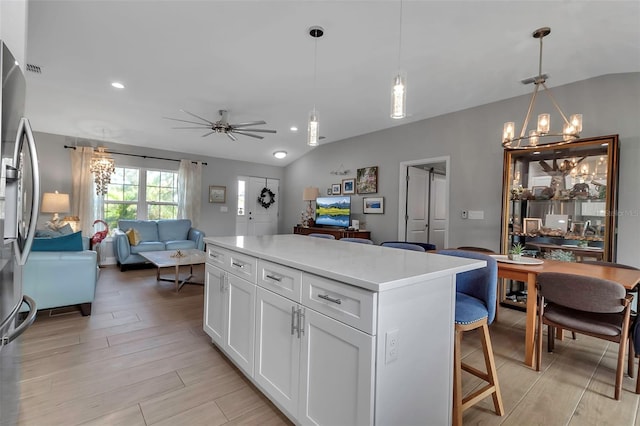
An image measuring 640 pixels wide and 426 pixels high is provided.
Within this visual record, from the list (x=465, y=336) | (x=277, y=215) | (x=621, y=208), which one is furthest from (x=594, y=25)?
(x=277, y=215)

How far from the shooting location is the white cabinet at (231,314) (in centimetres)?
186

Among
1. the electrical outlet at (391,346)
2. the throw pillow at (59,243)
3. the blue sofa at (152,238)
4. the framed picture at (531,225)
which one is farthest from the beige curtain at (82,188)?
the framed picture at (531,225)

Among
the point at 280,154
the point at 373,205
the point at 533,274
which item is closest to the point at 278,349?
the point at 533,274

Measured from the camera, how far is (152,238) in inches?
224

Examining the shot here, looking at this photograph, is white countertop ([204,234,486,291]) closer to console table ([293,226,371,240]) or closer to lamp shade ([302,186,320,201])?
console table ([293,226,371,240])

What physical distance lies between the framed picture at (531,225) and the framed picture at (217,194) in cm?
595

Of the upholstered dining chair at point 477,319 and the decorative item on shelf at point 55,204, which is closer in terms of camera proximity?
the upholstered dining chair at point 477,319

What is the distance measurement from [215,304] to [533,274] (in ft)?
8.30

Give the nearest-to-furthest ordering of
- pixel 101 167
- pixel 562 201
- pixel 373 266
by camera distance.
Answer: pixel 373 266, pixel 562 201, pixel 101 167

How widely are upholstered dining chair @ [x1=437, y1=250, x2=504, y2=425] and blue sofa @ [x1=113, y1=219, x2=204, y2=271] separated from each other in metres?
4.23

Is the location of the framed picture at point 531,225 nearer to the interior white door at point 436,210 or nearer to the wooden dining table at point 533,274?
the wooden dining table at point 533,274

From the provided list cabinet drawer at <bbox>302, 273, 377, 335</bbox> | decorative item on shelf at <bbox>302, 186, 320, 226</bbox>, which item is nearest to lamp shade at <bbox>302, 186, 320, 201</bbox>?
decorative item on shelf at <bbox>302, 186, 320, 226</bbox>

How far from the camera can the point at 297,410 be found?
1.46m

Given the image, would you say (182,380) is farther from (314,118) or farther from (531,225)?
(531,225)
